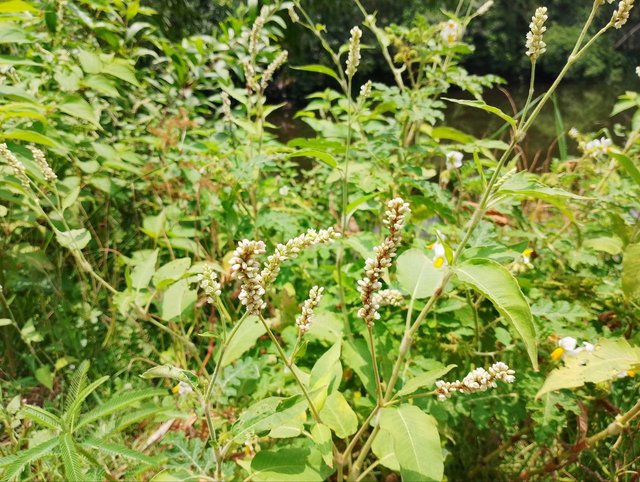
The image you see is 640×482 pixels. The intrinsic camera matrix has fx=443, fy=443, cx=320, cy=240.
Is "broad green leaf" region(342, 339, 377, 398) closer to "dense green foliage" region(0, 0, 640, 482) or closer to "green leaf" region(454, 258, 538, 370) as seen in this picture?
"dense green foliage" region(0, 0, 640, 482)

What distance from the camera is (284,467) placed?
97 cm

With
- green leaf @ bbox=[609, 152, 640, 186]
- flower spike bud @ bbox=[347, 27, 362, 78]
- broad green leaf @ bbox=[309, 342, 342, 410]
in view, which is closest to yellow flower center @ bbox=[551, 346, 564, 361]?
green leaf @ bbox=[609, 152, 640, 186]

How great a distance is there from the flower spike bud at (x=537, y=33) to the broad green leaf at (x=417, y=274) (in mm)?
526

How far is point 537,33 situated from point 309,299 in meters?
0.64

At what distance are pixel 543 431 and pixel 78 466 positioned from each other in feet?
3.81

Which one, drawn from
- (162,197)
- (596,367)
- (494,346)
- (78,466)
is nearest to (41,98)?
(162,197)

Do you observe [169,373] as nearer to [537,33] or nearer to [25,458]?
[25,458]

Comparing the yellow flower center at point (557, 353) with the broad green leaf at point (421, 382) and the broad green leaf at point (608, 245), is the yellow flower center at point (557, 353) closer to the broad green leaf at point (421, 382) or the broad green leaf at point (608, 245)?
the broad green leaf at point (608, 245)

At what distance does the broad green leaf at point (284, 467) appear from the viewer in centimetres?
95

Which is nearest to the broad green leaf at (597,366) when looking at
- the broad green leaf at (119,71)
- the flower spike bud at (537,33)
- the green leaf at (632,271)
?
the green leaf at (632,271)

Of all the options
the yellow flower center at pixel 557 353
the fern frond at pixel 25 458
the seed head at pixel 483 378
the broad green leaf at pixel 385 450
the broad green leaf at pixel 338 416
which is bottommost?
the broad green leaf at pixel 385 450

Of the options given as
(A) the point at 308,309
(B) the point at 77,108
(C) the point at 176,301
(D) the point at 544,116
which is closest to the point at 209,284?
(A) the point at 308,309

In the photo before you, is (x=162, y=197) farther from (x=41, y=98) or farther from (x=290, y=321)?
(x=290, y=321)

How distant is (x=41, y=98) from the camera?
1.86 metres
